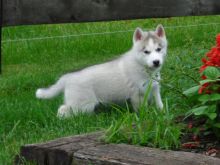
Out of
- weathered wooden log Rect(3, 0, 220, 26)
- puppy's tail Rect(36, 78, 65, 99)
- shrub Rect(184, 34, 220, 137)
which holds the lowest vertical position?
puppy's tail Rect(36, 78, 65, 99)

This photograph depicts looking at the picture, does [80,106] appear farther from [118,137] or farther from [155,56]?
[118,137]

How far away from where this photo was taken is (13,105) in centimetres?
650

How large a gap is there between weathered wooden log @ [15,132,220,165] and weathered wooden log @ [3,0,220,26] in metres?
3.62

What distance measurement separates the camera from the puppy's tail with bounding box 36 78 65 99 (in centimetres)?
669

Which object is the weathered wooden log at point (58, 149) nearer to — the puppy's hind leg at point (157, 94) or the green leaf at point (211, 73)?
the green leaf at point (211, 73)

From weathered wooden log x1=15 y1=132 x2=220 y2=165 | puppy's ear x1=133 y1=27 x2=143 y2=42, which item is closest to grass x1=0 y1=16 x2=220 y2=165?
puppy's ear x1=133 y1=27 x2=143 y2=42

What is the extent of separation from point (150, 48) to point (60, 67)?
2.71 meters

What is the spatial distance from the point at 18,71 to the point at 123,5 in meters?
1.84

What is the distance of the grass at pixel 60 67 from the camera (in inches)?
192

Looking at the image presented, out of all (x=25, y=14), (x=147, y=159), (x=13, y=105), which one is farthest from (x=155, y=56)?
(x=147, y=159)

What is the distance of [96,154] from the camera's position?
3.73m

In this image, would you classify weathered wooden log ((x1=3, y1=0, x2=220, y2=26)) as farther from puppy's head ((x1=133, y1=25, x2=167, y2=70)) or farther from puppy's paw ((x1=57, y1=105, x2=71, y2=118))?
puppy's paw ((x1=57, y1=105, x2=71, y2=118))

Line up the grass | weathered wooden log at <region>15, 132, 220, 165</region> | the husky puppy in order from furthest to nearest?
the husky puppy < the grass < weathered wooden log at <region>15, 132, 220, 165</region>

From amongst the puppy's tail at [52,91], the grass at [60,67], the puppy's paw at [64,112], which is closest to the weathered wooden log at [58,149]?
the grass at [60,67]
